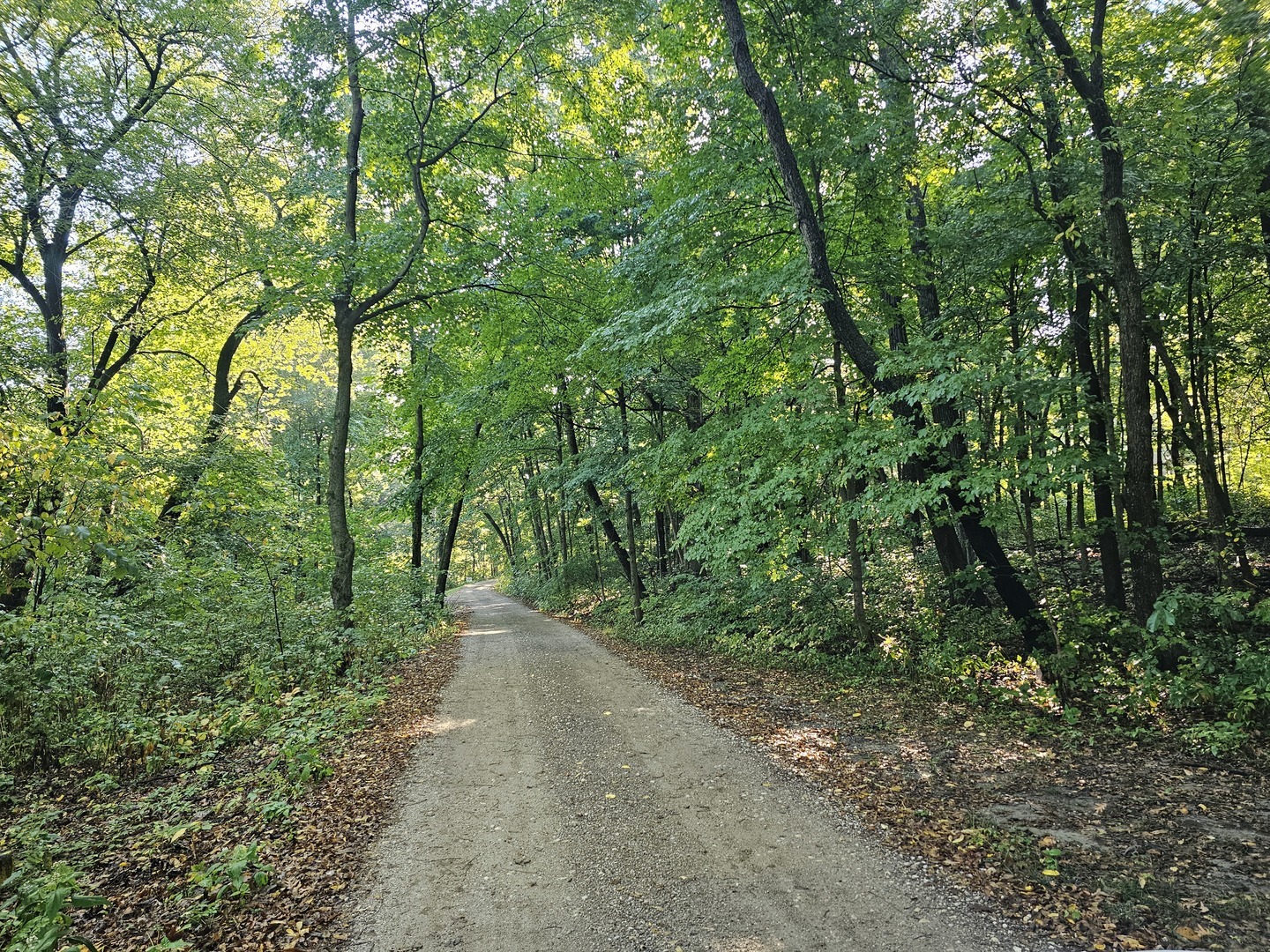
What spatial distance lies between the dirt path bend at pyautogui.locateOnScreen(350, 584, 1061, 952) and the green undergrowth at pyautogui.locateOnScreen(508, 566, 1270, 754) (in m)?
3.22

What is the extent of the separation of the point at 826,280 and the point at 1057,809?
6.25m

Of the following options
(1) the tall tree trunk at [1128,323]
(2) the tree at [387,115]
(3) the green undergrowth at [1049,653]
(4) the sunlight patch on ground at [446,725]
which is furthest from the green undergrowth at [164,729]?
(1) the tall tree trunk at [1128,323]

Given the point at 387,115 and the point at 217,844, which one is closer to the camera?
the point at 217,844

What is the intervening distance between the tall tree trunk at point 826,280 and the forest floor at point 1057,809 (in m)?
1.81

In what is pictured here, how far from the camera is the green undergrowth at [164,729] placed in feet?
13.6

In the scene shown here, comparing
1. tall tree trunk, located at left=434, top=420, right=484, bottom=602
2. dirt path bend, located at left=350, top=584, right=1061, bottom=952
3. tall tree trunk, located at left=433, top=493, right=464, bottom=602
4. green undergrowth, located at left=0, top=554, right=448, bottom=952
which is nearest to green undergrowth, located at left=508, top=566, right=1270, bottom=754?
dirt path bend, located at left=350, top=584, right=1061, bottom=952

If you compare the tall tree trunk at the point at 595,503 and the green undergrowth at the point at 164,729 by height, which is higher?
the tall tree trunk at the point at 595,503

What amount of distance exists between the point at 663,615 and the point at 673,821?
9.55m

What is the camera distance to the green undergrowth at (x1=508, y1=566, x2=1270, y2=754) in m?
5.78

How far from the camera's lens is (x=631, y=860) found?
4.27m

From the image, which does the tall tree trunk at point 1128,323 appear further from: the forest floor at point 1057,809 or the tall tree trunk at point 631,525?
the tall tree trunk at point 631,525

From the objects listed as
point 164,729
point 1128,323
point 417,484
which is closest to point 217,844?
point 164,729

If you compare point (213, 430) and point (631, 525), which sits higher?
point (213, 430)

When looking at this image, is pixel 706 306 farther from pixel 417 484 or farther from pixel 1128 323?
pixel 417 484
